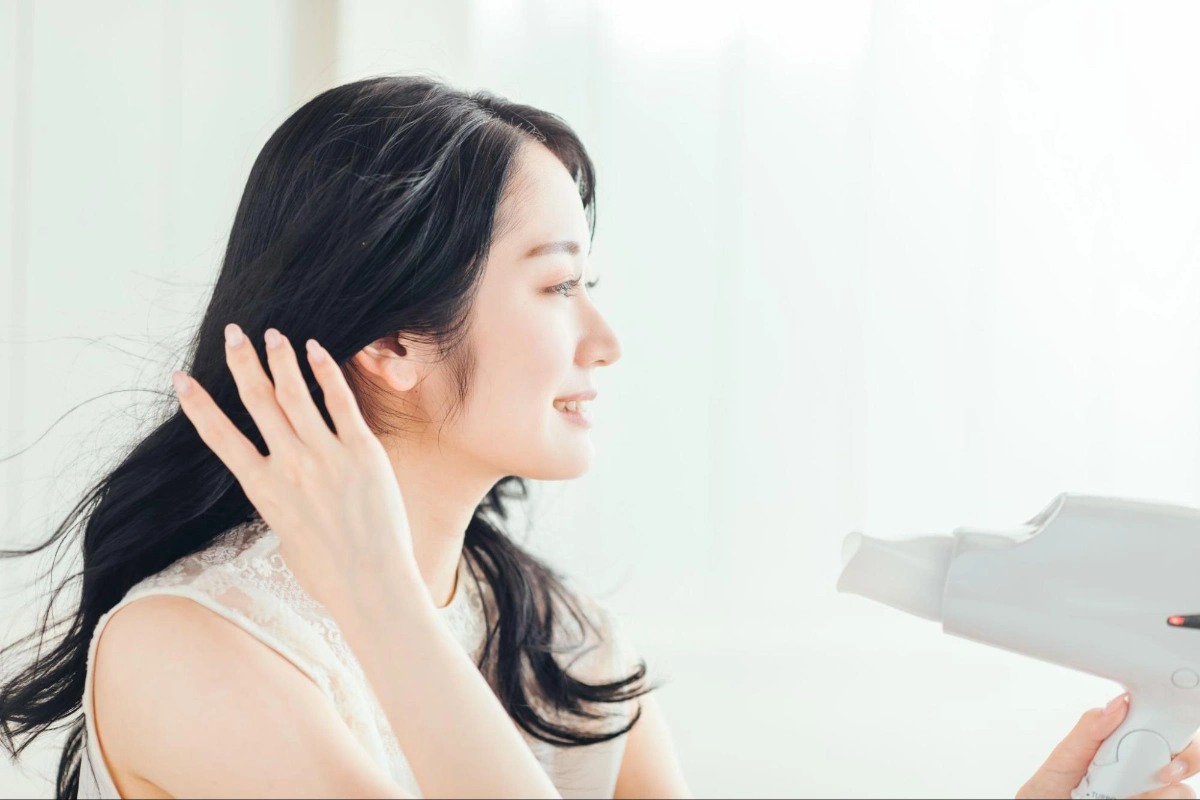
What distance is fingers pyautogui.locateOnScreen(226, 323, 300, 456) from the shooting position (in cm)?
78

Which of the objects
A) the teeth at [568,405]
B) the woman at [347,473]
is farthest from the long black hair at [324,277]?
the teeth at [568,405]

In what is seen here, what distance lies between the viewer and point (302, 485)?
0.78 m

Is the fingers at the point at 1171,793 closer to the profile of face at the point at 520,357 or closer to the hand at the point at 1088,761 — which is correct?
the hand at the point at 1088,761

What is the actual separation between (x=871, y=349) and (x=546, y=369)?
0.62 meters

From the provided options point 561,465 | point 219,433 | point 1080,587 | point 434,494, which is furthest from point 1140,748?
point 219,433

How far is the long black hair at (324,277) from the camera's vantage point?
3.15 feet

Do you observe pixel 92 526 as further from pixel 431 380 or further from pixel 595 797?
pixel 595 797

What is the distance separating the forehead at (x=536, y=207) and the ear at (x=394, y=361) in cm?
13

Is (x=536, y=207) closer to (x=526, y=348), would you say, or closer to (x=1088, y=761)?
(x=526, y=348)

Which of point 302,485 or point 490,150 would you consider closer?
point 302,485

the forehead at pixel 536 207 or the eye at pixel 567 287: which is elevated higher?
the forehead at pixel 536 207

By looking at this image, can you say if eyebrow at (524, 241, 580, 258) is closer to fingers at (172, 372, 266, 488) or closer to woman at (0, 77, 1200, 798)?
woman at (0, 77, 1200, 798)

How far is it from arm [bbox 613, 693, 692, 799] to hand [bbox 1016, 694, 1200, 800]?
415 millimetres

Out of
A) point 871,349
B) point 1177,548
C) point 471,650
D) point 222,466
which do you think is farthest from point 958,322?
point 222,466
